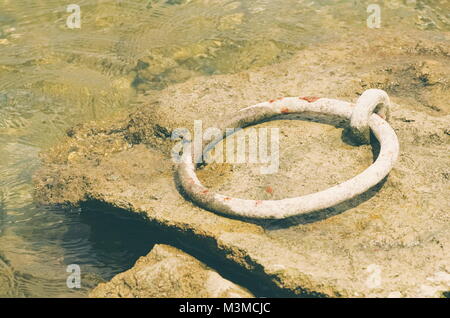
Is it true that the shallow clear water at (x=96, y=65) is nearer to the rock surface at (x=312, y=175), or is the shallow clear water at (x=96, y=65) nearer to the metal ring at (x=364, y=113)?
the rock surface at (x=312, y=175)

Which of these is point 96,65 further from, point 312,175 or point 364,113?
point 364,113

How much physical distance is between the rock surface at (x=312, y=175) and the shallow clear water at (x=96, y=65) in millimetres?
284

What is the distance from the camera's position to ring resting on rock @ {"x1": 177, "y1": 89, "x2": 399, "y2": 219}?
4145 mm

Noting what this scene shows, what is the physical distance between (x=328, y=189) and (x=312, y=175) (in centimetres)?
51

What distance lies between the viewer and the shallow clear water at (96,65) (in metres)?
4.75

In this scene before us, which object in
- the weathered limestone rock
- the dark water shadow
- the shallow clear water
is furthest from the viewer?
the shallow clear water

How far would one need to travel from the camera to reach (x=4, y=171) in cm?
562

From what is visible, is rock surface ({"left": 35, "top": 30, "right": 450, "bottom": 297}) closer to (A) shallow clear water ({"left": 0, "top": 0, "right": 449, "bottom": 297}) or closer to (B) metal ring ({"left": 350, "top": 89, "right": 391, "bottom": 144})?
(B) metal ring ({"left": 350, "top": 89, "right": 391, "bottom": 144})

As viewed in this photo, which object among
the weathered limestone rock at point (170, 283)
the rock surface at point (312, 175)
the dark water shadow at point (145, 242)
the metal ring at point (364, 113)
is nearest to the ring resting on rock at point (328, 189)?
the metal ring at point (364, 113)

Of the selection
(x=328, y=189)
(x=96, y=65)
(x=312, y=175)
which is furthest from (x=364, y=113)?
(x=96, y=65)

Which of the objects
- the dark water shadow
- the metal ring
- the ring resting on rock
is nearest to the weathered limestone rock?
the dark water shadow

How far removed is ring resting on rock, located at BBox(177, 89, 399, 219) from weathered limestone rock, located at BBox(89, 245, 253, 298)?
0.59m
